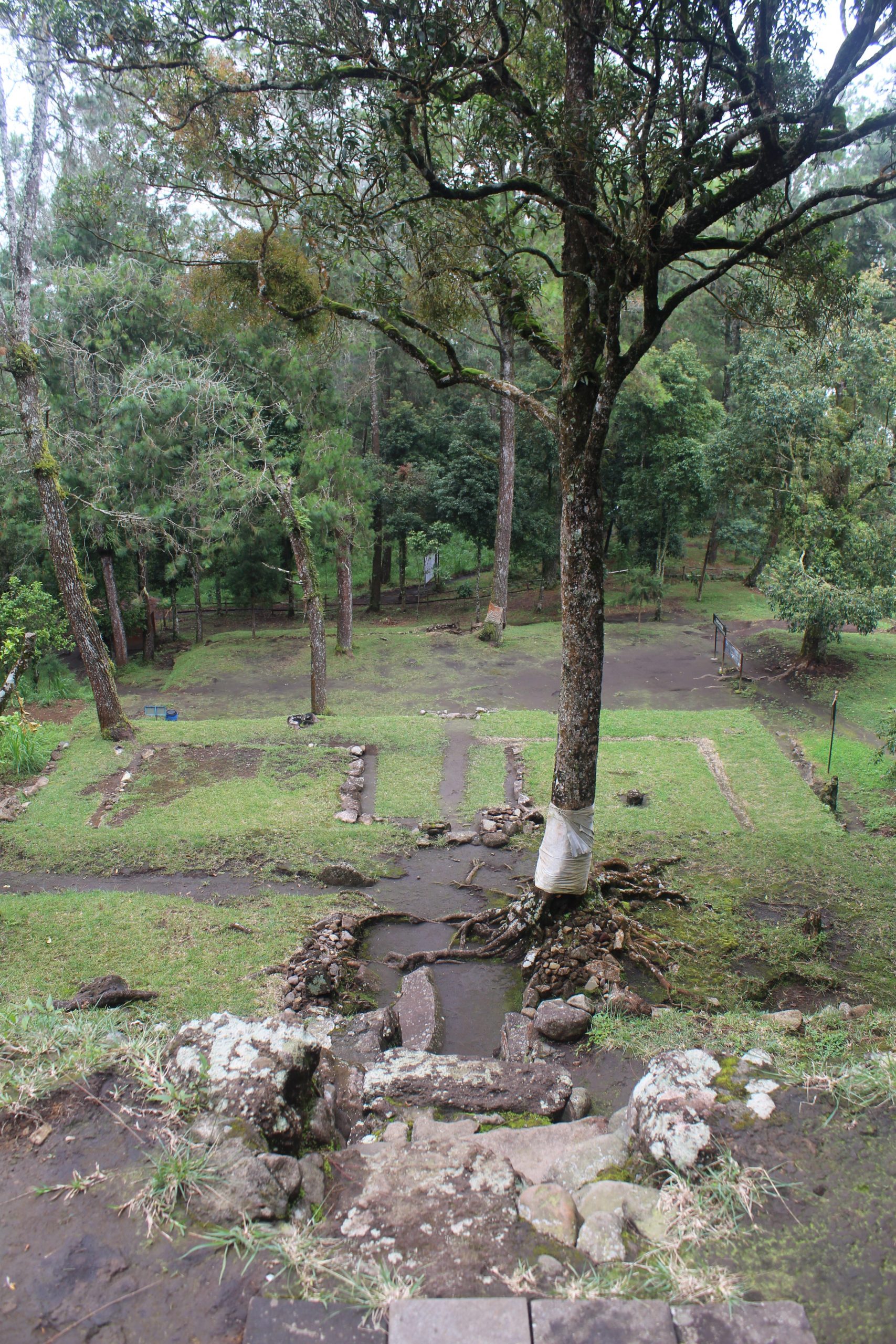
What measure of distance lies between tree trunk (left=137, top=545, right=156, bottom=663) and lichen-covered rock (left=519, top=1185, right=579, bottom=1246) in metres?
18.9

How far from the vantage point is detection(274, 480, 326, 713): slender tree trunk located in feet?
41.9

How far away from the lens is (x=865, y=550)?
605 inches

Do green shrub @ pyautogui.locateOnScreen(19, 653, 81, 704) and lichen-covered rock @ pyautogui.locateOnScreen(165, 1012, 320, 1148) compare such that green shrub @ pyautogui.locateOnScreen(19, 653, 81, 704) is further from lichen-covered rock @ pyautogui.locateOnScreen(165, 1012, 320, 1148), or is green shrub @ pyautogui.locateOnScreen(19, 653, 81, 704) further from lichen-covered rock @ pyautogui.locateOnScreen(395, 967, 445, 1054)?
lichen-covered rock @ pyautogui.locateOnScreen(165, 1012, 320, 1148)

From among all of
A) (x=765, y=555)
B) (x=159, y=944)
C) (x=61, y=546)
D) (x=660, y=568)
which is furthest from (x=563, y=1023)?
(x=765, y=555)

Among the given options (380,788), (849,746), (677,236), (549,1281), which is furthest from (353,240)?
(849,746)


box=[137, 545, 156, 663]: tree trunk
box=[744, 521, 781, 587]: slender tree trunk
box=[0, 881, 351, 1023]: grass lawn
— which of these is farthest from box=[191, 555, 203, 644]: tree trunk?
box=[0, 881, 351, 1023]: grass lawn

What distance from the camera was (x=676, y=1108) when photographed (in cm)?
338

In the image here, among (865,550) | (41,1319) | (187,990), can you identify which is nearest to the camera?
(41,1319)

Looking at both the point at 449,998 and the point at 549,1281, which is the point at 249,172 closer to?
the point at 449,998

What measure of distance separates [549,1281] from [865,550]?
15.6 m

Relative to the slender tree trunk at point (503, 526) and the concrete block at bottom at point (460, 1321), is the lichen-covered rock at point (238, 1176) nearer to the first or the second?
the concrete block at bottom at point (460, 1321)

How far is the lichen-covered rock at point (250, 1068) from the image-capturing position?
336cm

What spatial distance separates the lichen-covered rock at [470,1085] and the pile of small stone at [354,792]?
5.03m

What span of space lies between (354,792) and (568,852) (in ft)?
14.9
